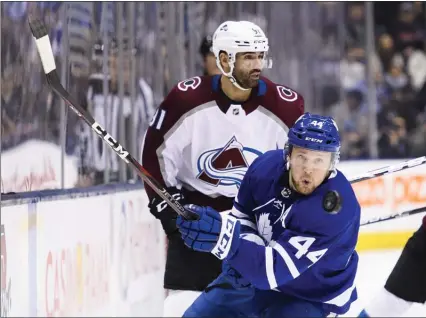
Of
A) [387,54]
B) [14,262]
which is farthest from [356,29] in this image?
[14,262]

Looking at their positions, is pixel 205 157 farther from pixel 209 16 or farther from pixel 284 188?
pixel 209 16

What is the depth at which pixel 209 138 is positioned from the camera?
325cm

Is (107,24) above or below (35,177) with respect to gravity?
above

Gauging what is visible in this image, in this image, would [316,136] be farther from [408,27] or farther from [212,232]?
[408,27]

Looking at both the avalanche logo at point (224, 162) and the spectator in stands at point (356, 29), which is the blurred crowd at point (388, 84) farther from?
the avalanche logo at point (224, 162)

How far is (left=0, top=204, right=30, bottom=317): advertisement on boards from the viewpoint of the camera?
2.83 metres

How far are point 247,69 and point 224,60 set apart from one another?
0.08 metres

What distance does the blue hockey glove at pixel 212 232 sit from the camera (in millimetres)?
2447

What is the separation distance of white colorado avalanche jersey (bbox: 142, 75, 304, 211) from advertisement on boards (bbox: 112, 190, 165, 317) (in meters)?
0.85

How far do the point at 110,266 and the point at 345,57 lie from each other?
11.0 feet

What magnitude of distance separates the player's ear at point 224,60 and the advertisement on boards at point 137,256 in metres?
1.06

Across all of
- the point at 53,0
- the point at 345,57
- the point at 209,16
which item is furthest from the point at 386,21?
the point at 53,0

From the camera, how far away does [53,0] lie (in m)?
3.41

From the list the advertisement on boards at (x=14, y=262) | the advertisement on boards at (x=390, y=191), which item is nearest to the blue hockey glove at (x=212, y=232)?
the advertisement on boards at (x=14, y=262)
